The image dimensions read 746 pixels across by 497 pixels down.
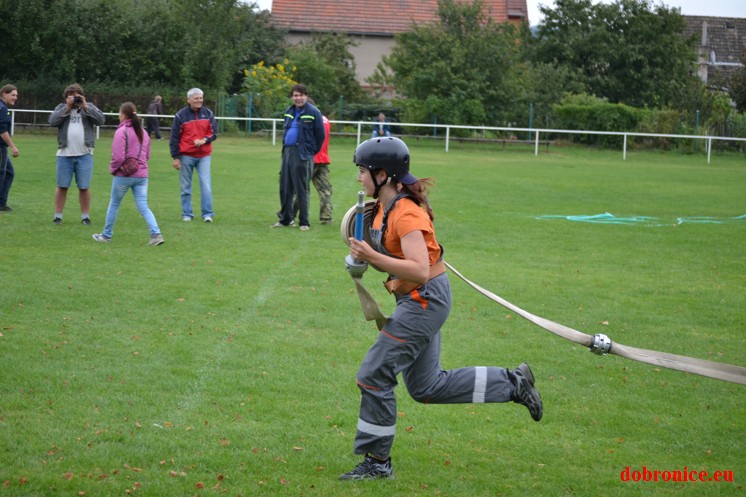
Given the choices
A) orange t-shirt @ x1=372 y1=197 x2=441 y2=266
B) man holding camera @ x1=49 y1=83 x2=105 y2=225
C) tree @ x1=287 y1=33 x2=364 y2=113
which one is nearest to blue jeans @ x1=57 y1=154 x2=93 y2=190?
man holding camera @ x1=49 y1=83 x2=105 y2=225

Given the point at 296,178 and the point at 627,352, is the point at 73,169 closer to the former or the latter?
the point at 296,178

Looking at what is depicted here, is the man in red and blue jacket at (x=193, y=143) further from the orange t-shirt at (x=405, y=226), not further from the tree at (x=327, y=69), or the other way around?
the tree at (x=327, y=69)

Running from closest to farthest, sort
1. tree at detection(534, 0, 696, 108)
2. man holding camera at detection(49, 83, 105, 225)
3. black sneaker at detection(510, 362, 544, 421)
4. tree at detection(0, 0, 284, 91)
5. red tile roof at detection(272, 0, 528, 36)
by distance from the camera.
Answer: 1. black sneaker at detection(510, 362, 544, 421)
2. man holding camera at detection(49, 83, 105, 225)
3. tree at detection(0, 0, 284, 91)
4. tree at detection(534, 0, 696, 108)
5. red tile roof at detection(272, 0, 528, 36)

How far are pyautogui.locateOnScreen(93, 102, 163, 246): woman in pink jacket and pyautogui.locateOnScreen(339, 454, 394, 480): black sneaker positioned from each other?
28.0ft

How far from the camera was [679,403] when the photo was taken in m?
6.79

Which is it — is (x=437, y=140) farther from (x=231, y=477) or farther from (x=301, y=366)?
(x=231, y=477)

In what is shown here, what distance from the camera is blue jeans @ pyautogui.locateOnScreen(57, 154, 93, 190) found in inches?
564

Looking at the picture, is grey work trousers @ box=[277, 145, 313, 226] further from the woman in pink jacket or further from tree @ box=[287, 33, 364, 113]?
tree @ box=[287, 33, 364, 113]

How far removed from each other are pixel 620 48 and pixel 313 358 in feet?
146

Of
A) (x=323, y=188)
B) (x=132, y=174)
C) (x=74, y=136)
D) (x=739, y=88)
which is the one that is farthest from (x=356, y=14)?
(x=132, y=174)

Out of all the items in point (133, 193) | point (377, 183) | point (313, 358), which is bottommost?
point (313, 358)

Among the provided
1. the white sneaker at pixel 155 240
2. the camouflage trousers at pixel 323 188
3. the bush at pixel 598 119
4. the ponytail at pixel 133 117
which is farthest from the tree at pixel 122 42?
the white sneaker at pixel 155 240

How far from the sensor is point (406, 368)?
517 cm

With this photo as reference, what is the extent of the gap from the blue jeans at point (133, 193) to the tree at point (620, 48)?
3805cm
